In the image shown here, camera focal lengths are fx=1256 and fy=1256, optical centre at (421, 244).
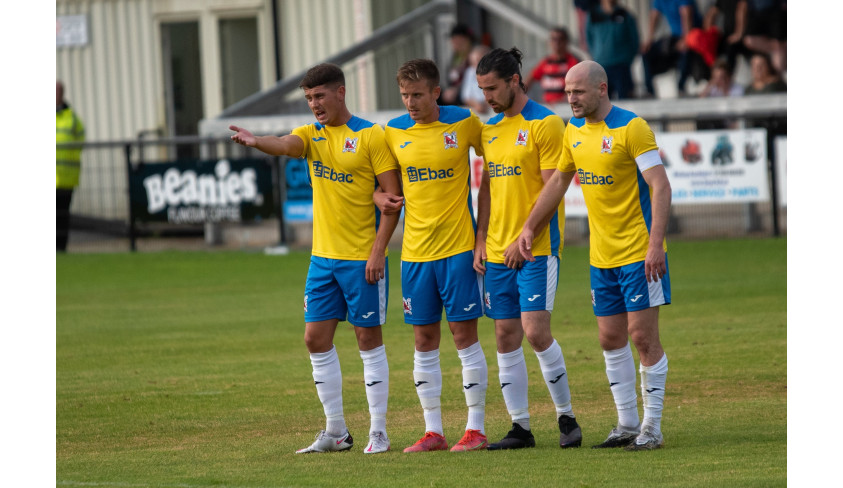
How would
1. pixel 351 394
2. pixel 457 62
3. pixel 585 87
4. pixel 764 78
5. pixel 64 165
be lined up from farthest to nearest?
pixel 457 62 < pixel 64 165 < pixel 764 78 < pixel 351 394 < pixel 585 87

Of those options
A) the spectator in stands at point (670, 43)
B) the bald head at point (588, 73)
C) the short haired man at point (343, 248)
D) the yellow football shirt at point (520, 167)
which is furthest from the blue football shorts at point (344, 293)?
the spectator in stands at point (670, 43)

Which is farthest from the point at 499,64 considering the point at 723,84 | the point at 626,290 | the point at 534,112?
the point at 723,84

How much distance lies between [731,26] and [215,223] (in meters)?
9.13

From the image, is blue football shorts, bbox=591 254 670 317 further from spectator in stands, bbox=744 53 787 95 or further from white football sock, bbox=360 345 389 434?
spectator in stands, bbox=744 53 787 95

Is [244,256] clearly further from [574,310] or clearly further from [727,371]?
[727,371]

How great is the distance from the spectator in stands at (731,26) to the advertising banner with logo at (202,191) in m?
7.65

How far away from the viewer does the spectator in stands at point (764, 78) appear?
64.0ft

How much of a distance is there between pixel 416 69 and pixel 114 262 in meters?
13.7

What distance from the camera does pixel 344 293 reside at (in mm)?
7098

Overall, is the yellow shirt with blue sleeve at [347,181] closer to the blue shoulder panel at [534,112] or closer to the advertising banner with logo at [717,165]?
the blue shoulder panel at [534,112]

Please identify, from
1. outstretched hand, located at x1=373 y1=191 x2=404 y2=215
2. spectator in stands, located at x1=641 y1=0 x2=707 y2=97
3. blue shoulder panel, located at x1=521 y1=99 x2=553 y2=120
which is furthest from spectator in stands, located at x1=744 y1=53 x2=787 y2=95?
outstretched hand, located at x1=373 y1=191 x2=404 y2=215

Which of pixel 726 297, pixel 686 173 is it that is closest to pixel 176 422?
pixel 726 297

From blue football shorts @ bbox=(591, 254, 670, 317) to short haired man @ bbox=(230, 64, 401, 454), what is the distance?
119 centimetres

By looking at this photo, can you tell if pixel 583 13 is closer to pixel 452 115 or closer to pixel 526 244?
pixel 452 115
